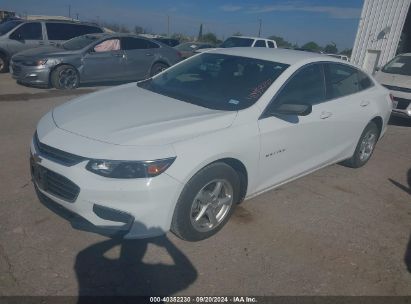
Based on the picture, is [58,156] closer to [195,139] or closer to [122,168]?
[122,168]

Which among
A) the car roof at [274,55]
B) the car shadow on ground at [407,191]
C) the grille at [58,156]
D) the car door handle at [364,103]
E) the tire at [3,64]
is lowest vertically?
the tire at [3,64]

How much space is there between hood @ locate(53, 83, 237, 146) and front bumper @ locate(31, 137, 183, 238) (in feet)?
1.06

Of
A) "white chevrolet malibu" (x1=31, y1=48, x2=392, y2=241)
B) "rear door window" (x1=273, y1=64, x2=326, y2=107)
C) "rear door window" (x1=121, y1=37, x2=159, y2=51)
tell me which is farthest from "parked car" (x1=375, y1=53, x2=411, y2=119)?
"rear door window" (x1=121, y1=37, x2=159, y2=51)

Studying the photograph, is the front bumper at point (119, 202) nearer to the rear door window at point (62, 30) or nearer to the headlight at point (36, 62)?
the headlight at point (36, 62)

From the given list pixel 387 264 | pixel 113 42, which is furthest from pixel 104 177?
pixel 113 42

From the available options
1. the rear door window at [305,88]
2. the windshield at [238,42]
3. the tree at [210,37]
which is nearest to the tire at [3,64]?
the windshield at [238,42]

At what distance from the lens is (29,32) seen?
1157 centimetres

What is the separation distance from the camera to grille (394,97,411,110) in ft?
26.2

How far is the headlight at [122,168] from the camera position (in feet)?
8.93

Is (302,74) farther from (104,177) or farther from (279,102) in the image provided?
(104,177)

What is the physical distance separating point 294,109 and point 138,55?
8616mm

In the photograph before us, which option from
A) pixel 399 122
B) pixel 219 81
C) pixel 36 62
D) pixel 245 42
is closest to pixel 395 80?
pixel 399 122

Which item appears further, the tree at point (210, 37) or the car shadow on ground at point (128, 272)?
the tree at point (210, 37)

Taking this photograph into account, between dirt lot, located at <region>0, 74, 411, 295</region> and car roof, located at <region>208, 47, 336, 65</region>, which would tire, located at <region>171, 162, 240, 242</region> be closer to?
dirt lot, located at <region>0, 74, 411, 295</region>
